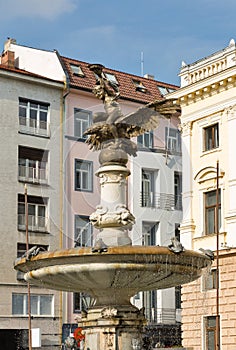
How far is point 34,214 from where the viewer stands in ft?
134

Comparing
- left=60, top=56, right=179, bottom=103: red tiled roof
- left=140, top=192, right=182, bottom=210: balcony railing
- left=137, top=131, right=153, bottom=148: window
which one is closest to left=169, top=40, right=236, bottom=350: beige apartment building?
left=60, top=56, right=179, bottom=103: red tiled roof

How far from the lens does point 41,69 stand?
148ft

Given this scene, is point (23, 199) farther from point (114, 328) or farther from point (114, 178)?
point (114, 328)

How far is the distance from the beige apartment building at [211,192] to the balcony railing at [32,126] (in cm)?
884

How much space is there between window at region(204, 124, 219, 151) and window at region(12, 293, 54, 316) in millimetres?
11702

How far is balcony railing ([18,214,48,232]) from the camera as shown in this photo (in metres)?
40.6

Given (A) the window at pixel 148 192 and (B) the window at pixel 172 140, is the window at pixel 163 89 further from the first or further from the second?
(A) the window at pixel 148 192

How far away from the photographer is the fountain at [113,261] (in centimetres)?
1245

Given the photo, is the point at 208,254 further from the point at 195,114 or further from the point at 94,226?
the point at 195,114

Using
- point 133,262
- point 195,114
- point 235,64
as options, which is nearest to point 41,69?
point 195,114

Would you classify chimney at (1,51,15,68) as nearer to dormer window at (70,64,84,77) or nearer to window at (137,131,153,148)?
dormer window at (70,64,84,77)

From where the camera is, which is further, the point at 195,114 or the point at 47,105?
the point at 47,105

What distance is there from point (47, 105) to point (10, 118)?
2463 mm

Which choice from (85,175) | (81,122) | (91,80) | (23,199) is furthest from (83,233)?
(91,80)
